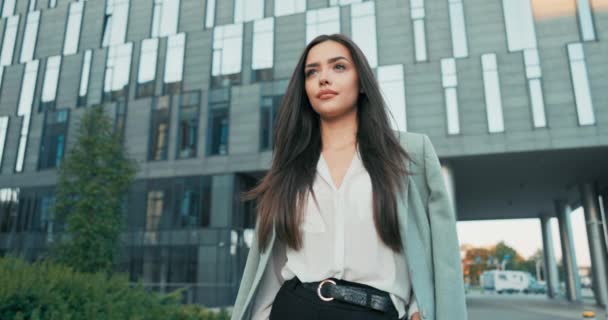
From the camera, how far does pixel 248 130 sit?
23953 mm

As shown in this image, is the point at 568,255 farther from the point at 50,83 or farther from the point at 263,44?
the point at 50,83

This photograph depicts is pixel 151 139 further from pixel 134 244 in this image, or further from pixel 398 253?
pixel 398 253

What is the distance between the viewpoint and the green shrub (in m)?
4.68

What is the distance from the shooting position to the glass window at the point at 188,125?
24.7 metres

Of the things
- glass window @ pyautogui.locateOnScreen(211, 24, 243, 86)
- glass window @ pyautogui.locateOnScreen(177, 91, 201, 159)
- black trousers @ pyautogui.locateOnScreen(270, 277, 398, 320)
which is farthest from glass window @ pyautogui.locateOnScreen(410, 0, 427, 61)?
black trousers @ pyautogui.locateOnScreen(270, 277, 398, 320)

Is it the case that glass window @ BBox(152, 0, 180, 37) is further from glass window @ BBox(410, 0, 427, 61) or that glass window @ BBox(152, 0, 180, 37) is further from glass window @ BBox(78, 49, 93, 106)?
glass window @ BBox(410, 0, 427, 61)

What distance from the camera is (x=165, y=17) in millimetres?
26766

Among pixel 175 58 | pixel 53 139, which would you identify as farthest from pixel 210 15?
pixel 53 139

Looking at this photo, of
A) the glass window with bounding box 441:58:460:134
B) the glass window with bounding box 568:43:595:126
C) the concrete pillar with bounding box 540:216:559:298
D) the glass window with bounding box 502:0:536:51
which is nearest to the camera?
the glass window with bounding box 568:43:595:126

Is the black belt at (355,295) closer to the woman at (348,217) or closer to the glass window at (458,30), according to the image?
the woman at (348,217)

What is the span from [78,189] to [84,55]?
1199 cm

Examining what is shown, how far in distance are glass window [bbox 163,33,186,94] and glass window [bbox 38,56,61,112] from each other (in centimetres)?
740

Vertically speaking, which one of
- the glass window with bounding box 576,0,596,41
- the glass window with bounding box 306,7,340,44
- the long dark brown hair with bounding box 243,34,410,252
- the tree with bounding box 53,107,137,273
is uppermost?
the glass window with bounding box 306,7,340,44

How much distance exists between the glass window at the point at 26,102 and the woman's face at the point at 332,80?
30.6 m
